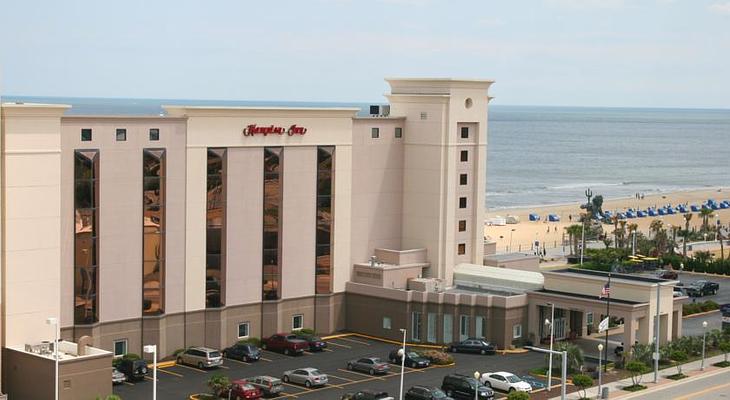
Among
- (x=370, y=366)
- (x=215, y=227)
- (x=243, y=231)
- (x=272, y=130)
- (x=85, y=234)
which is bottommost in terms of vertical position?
(x=370, y=366)

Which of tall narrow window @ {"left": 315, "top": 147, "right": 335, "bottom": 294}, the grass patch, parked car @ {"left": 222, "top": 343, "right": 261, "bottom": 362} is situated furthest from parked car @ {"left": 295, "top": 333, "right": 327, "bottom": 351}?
the grass patch

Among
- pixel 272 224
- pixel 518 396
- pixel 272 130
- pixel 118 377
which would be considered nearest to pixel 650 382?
pixel 518 396

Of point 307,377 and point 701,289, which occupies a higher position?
point 701,289

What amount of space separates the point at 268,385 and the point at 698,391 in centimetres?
2262

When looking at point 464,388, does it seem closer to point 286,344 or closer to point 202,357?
point 286,344

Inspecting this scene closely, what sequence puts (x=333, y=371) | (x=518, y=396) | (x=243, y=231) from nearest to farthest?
(x=518, y=396) < (x=333, y=371) < (x=243, y=231)

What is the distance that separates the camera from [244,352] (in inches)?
2744

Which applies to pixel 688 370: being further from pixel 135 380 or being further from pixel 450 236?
pixel 135 380

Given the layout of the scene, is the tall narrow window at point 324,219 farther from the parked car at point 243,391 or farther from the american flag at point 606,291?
Result: the parked car at point 243,391

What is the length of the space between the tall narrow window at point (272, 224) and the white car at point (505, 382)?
16533 millimetres

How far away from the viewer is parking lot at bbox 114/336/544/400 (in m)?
62.2

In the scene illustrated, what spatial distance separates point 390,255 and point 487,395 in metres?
21.0

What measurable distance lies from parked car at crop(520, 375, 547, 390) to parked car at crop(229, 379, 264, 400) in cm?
1458

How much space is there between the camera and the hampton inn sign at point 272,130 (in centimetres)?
7262
